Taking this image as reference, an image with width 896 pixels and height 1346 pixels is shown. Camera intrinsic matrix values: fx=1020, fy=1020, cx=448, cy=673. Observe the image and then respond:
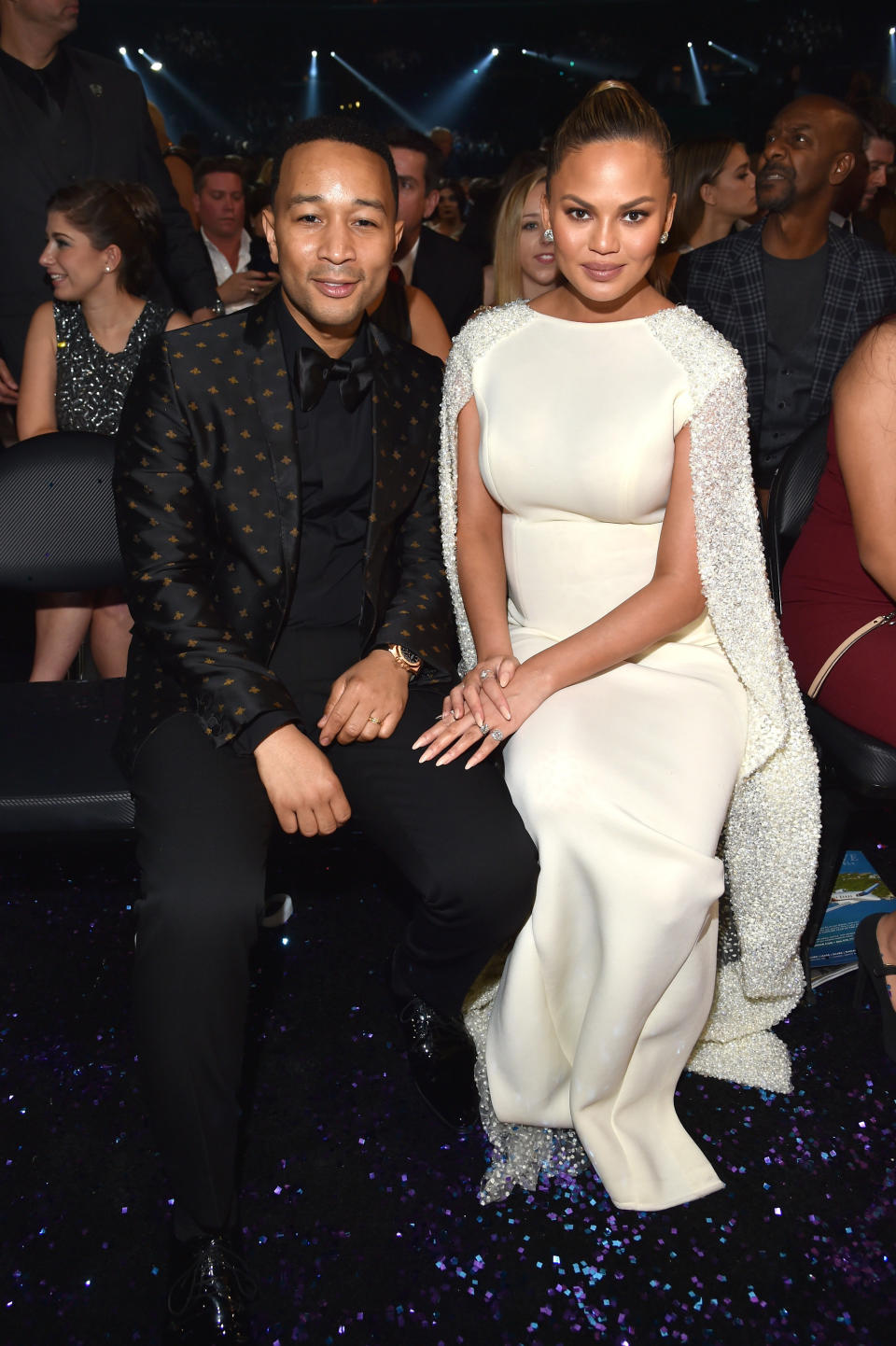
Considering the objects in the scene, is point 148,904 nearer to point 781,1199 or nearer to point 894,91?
point 781,1199

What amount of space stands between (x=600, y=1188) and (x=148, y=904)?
0.90 meters

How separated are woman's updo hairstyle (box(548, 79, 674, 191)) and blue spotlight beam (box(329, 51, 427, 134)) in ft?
59.4

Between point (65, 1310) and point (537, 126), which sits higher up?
point (537, 126)

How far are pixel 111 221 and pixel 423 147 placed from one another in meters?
1.16

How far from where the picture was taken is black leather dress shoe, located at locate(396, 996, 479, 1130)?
6.00 feet

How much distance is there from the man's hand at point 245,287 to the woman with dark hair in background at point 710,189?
5.24 ft

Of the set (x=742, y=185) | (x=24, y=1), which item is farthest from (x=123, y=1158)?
(x=742, y=185)

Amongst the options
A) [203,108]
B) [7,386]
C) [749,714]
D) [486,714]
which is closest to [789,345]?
[749,714]

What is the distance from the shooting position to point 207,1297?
146 cm

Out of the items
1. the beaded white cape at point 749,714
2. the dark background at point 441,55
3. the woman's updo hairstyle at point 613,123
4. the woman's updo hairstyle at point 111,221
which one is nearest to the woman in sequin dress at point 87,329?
the woman's updo hairstyle at point 111,221

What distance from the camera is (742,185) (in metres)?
4.05

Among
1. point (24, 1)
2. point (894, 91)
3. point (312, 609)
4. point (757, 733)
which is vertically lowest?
point (757, 733)

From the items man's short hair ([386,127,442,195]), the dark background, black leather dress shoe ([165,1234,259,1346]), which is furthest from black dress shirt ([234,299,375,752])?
the dark background

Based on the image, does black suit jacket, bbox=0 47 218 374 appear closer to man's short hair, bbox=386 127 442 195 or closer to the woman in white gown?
man's short hair, bbox=386 127 442 195
